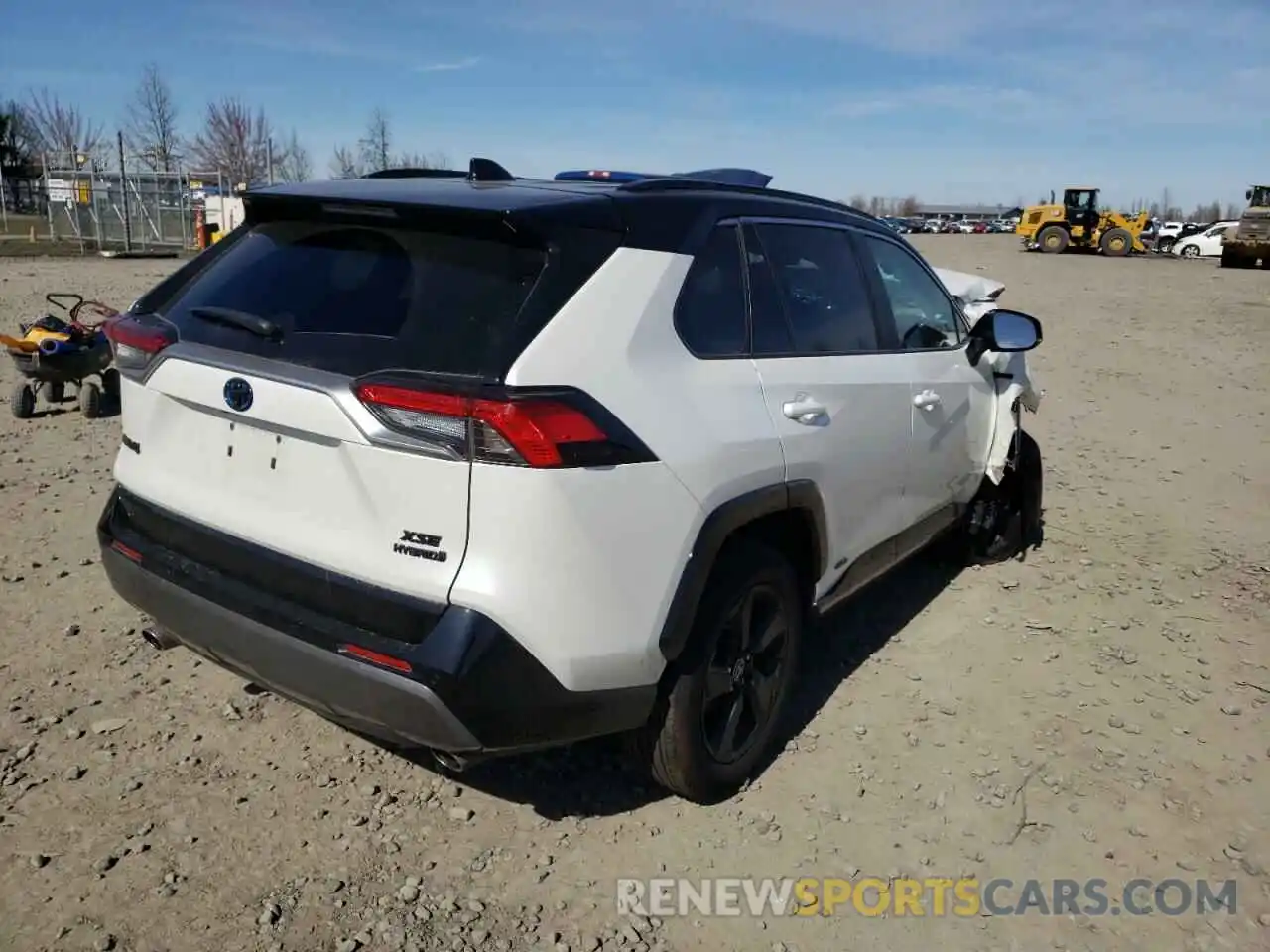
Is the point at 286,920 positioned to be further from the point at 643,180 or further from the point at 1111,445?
the point at 1111,445

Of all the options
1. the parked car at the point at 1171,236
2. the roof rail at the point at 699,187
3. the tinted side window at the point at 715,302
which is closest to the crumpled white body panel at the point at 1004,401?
the roof rail at the point at 699,187

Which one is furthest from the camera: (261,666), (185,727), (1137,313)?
(1137,313)

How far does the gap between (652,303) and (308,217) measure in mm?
1044

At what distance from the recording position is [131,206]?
3055 centimetres

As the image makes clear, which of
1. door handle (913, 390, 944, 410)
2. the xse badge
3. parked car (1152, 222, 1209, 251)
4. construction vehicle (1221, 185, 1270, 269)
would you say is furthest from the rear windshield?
parked car (1152, 222, 1209, 251)

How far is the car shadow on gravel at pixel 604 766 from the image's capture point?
3.13 m

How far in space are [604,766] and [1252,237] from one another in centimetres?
3338

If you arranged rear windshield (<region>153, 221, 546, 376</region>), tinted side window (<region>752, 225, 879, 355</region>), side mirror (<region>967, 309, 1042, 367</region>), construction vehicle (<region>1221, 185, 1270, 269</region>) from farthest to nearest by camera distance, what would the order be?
construction vehicle (<region>1221, 185, 1270, 269</region>) < side mirror (<region>967, 309, 1042, 367</region>) < tinted side window (<region>752, 225, 879, 355</region>) < rear windshield (<region>153, 221, 546, 376</region>)

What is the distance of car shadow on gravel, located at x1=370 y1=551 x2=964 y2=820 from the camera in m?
3.13

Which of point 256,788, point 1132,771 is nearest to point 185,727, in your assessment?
point 256,788

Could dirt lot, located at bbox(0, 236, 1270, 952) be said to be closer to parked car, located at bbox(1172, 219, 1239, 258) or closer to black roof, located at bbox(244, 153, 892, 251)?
black roof, located at bbox(244, 153, 892, 251)

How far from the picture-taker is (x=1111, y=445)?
8.09 metres

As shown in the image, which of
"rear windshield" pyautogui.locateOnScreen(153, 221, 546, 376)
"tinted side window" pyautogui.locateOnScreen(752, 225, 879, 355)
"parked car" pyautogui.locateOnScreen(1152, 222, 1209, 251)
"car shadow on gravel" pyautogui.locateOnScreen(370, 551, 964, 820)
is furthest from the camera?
"parked car" pyautogui.locateOnScreen(1152, 222, 1209, 251)

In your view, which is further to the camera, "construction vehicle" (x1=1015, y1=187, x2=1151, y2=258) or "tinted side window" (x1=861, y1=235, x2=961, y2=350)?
"construction vehicle" (x1=1015, y1=187, x2=1151, y2=258)
